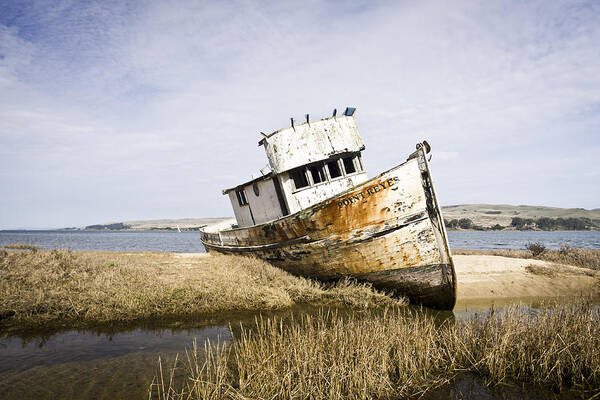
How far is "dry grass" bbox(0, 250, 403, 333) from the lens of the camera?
587cm

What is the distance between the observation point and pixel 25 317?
557cm

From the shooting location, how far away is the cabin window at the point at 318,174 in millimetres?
10008

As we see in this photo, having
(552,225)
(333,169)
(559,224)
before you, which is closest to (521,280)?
(333,169)

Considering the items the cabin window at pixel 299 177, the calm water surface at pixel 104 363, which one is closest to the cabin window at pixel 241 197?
the cabin window at pixel 299 177

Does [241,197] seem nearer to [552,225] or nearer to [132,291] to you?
[132,291]

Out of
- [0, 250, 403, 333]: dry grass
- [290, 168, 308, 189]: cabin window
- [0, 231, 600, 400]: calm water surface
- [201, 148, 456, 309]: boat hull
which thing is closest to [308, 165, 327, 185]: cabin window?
[290, 168, 308, 189]: cabin window

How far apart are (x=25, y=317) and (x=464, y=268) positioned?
1268 cm

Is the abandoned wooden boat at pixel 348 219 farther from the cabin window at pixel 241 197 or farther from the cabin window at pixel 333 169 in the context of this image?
the cabin window at pixel 241 197

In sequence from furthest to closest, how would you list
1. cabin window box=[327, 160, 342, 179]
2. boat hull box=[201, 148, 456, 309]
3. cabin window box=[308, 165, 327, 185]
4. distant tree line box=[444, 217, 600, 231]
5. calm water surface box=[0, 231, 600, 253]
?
distant tree line box=[444, 217, 600, 231] < calm water surface box=[0, 231, 600, 253] < cabin window box=[327, 160, 342, 179] < cabin window box=[308, 165, 327, 185] < boat hull box=[201, 148, 456, 309]

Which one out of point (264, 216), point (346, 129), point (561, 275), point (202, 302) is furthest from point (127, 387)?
point (561, 275)

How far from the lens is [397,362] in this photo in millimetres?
3883

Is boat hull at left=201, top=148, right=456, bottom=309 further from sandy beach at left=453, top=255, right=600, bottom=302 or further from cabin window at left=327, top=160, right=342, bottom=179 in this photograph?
cabin window at left=327, top=160, right=342, bottom=179

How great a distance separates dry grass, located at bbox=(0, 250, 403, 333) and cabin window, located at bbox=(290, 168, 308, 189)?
3004 millimetres

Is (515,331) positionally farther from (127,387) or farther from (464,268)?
(464,268)
